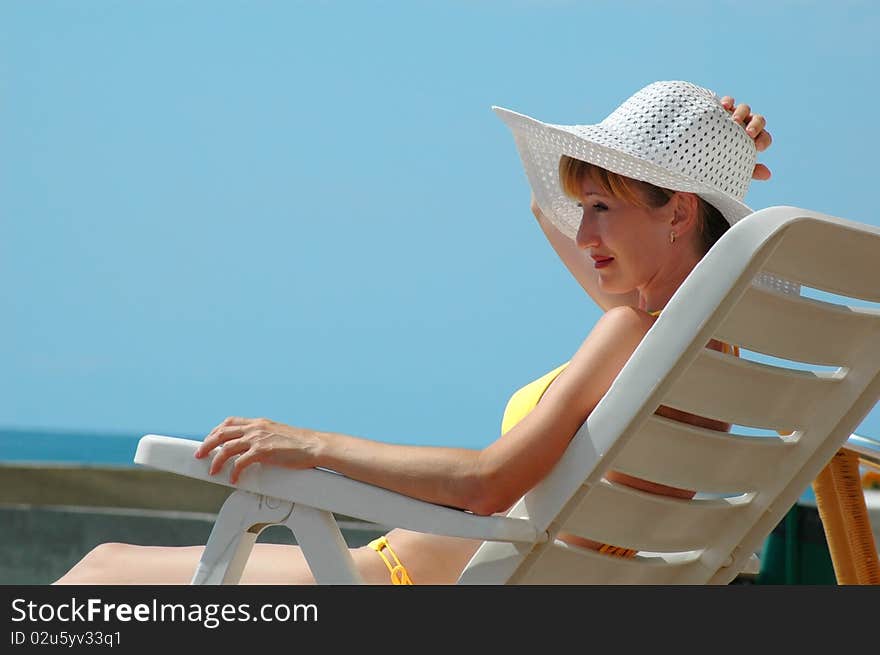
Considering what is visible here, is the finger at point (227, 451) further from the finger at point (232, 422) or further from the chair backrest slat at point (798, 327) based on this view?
the chair backrest slat at point (798, 327)

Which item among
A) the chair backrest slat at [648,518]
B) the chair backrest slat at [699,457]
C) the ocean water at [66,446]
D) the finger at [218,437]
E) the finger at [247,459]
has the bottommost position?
the chair backrest slat at [648,518]

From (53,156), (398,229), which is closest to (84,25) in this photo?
(53,156)

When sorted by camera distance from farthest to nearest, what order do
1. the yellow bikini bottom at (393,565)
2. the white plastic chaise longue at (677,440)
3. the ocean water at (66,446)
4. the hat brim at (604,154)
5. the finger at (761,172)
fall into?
the ocean water at (66,446) → the finger at (761,172) → the yellow bikini bottom at (393,565) → the hat brim at (604,154) → the white plastic chaise longue at (677,440)

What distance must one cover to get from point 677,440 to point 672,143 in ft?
1.77

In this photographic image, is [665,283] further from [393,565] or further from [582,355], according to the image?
[393,565]

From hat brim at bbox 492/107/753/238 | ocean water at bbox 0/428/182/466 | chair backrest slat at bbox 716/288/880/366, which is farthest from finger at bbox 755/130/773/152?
ocean water at bbox 0/428/182/466

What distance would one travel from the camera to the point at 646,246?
2027 mm

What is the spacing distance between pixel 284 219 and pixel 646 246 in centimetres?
6380

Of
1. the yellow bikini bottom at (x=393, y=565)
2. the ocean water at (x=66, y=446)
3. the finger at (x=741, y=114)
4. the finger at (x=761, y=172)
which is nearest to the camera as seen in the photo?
the yellow bikini bottom at (x=393, y=565)

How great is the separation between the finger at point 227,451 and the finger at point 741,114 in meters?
1.08

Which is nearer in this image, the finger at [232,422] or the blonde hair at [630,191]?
the finger at [232,422]

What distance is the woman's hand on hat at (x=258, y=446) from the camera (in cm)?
173

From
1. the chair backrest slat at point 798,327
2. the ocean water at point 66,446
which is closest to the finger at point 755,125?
the chair backrest slat at point 798,327

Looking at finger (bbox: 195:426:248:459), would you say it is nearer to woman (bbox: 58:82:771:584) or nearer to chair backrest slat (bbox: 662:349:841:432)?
woman (bbox: 58:82:771:584)
